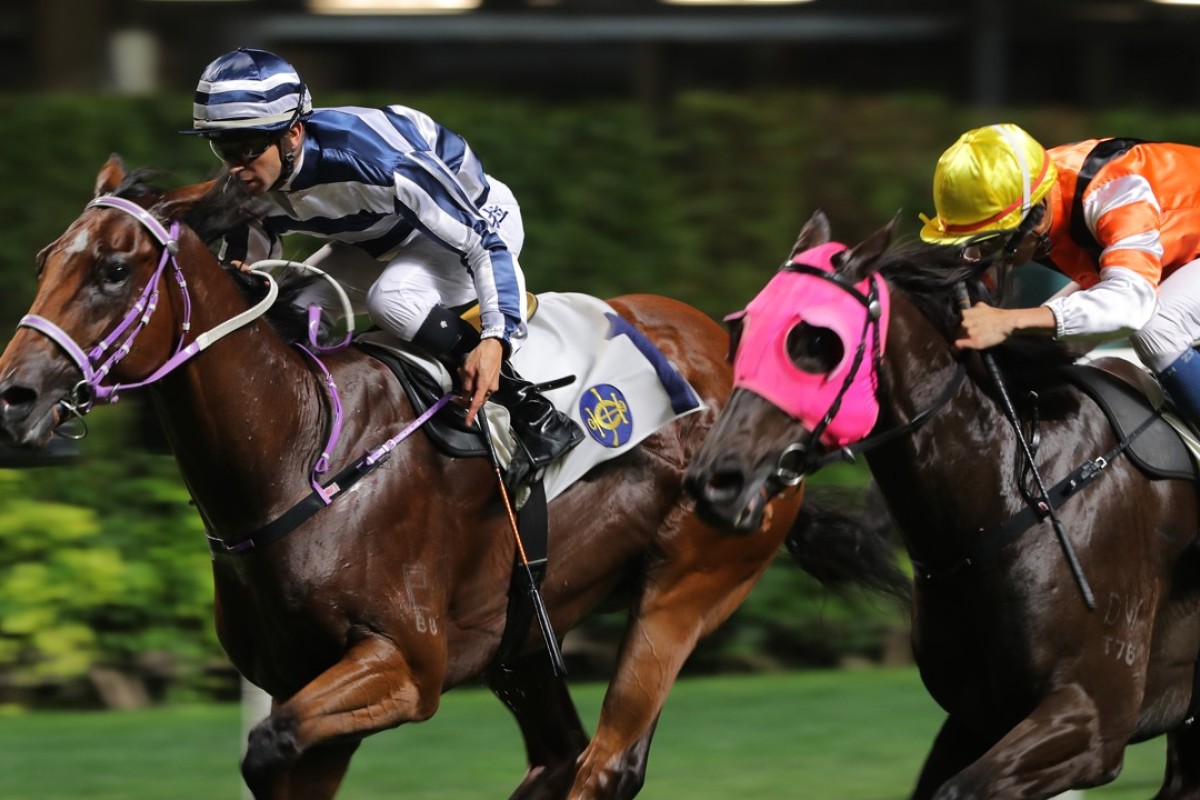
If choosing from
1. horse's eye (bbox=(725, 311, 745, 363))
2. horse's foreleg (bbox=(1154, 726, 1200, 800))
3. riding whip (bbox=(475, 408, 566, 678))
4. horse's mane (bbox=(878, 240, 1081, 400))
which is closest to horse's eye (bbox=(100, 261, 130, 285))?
riding whip (bbox=(475, 408, 566, 678))

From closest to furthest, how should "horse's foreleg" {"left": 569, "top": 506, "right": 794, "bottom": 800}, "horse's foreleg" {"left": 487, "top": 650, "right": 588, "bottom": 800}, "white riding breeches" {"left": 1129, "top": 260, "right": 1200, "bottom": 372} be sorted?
"white riding breeches" {"left": 1129, "top": 260, "right": 1200, "bottom": 372}, "horse's foreleg" {"left": 569, "top": 506, "right": 794, "bottom": 800}, "horse's foreleg" {"left": 487, "top": 650, "right": 588, "bottom": 800}

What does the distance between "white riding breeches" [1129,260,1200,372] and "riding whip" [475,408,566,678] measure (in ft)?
5.01

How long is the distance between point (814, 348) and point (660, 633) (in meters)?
1.56

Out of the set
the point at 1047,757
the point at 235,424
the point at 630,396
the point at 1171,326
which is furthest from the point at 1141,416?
the point at 235,424

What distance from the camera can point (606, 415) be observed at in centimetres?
491

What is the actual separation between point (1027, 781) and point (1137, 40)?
913 cm

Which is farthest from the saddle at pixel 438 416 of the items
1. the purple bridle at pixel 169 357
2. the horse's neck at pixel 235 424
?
the horse's neck at pixel 235 424

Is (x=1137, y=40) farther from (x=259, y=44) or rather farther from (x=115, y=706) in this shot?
(x=115, y=706)

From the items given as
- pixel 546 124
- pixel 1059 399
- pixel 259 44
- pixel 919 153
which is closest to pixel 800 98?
pixel 919 153

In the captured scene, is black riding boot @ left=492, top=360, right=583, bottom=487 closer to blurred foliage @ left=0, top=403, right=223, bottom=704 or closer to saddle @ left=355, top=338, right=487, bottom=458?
saddle @ left=355, top=338, right=487, bottom=458

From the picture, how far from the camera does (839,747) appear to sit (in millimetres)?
6652

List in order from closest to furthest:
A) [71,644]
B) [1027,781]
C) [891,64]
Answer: [1027,781], [71,644], [891,64]

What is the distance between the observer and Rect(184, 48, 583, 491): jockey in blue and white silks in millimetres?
4363

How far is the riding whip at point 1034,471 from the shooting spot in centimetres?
400
